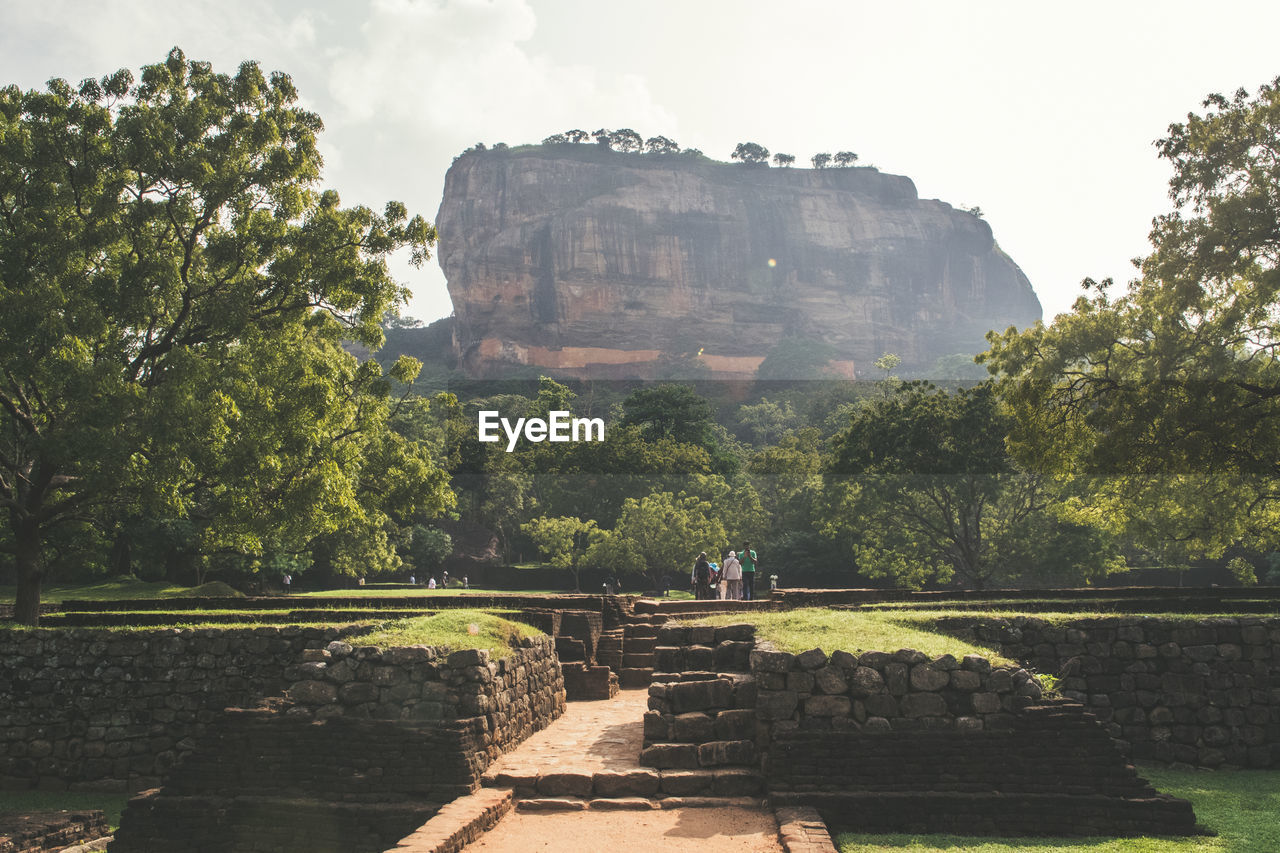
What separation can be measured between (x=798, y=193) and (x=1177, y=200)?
496ft

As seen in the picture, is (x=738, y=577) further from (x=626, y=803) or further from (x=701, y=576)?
(x=626, y=803)

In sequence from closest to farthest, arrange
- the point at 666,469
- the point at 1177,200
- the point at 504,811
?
the point at 504,811
the point at 1177,200
the point at 666,469

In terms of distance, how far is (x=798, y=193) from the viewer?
16038 centimetres

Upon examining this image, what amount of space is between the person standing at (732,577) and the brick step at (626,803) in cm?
1282

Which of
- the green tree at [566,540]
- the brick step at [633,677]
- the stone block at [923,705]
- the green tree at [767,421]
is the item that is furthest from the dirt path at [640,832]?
the green tree at [767,421]

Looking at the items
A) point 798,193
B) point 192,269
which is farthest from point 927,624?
point 798,193

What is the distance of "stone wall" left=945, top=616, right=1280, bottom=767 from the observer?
10.6 m

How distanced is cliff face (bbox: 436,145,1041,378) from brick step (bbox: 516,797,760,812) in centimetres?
12359

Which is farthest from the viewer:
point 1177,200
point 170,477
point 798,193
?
point 798,193

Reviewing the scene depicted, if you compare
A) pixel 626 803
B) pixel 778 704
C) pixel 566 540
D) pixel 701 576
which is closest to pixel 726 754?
pixel 778 704

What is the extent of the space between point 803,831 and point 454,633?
426 cm

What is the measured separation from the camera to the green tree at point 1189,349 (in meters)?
14.4

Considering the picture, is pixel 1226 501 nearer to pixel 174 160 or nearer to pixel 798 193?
pixel 174 160

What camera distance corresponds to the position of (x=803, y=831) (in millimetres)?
6676
